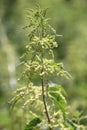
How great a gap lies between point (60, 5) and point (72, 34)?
1.80 metres

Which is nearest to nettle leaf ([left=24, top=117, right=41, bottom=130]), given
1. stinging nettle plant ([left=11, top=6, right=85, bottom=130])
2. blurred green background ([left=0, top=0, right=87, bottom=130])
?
stinging nettle plant ([left=11, top=6, right=85, bottom=130])

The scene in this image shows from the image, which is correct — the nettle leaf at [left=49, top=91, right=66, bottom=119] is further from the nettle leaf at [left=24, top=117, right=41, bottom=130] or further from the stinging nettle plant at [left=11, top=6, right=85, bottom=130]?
the nettle leaf at [left=24, top=117, right=41, bottom=130]

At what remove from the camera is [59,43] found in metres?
10.1

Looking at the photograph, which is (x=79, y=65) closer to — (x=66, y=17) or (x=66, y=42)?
(x=66, y=42)

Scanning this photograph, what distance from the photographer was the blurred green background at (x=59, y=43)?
6675mm

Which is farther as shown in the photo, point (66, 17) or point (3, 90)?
point (66, 17)

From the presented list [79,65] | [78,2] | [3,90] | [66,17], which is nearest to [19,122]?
[3,90]

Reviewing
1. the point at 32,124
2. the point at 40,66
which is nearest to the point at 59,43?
the point at 32,124

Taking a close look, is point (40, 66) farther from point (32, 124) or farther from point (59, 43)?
point (59, 43)

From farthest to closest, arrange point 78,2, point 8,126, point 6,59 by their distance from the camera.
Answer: point 78,2 < point 6,59 < point 8,126

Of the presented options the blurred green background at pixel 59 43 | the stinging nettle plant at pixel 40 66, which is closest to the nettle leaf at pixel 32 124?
the stinging nettle plant at pixel 40 66

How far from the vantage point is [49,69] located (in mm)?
2406

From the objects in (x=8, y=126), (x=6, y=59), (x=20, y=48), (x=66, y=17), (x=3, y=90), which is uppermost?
(x=66, y=17)

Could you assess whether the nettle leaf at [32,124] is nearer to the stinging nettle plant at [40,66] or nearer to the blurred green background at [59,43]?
the stinging nettle plant at [40,66]
